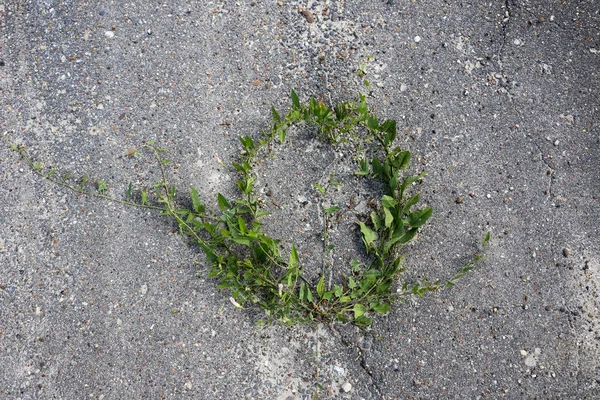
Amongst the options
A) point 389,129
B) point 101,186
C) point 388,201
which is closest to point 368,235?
point 388,201

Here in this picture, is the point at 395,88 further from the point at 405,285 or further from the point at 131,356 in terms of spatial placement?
the point at 131,356

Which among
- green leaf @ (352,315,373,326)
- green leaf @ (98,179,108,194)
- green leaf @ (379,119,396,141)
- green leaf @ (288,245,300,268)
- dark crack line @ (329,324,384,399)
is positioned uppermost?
green leaf @ (379,119,396,141)

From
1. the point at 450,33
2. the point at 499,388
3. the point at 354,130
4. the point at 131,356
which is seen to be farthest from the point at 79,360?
the point at 450,33

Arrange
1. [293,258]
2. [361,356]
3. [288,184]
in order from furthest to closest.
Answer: [288,184], [361,356], [293,258]

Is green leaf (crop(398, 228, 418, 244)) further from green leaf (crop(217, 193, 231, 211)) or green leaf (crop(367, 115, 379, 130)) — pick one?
green leaf (crop(217, 193, 231, 211))

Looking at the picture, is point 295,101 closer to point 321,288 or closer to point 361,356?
point 321,288

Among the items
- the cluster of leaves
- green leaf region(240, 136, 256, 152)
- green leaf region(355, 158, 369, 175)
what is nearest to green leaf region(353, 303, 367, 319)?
the cluster of leaves

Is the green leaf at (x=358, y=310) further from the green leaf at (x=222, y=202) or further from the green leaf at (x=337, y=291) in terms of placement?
the green leaf at (x=222, y=202)
